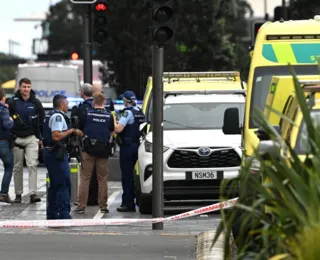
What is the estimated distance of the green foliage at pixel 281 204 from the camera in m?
6.36

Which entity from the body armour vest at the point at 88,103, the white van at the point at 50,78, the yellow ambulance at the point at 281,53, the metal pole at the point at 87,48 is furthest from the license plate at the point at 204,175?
the white van at the point at 50,78

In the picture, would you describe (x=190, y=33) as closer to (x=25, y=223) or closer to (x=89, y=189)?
(x=89, y=189)

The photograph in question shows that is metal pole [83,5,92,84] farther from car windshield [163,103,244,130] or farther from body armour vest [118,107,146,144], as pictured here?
body armour vest [118,107,146,144]

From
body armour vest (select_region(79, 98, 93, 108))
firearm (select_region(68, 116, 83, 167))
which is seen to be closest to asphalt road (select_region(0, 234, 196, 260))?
firearm (select_region(68, 116, 83, 167))

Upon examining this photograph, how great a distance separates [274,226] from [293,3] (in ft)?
99.6

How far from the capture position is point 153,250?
11.8 meters

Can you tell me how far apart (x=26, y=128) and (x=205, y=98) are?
114 inches

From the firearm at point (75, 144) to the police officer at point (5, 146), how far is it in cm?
→ 175

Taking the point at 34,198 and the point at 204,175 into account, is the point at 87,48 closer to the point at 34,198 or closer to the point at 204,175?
the point at 34,198

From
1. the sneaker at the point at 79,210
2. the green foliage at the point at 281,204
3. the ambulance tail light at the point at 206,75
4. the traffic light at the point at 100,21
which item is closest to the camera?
the green foliage at the point at 281,204

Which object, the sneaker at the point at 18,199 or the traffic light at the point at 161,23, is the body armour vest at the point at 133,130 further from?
the traffic light at the point at 161,23

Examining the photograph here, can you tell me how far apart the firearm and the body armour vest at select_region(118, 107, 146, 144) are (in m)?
1.02

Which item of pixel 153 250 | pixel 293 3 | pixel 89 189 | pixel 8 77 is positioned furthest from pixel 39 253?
pixel 8 77

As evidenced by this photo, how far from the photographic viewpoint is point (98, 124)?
15602 mm
